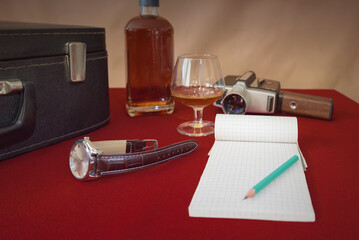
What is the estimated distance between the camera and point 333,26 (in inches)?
57.6

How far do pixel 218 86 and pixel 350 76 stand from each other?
39.2 inches

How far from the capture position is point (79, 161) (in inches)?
22.8

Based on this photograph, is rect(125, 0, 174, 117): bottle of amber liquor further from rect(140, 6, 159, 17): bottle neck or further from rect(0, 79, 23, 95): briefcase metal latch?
rect(0, 79, 23, 95): briefcase metal latch

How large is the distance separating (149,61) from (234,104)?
9.4 inches

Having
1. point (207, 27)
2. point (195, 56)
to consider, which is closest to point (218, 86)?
A: point (195, 56)

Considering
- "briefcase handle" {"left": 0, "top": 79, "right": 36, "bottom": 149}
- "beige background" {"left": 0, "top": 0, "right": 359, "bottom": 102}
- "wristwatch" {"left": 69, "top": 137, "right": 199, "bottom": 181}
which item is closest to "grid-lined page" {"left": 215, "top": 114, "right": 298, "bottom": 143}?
"wristwatch" {"left": 69, "top": 137, "right": 199, "bottom": 181}

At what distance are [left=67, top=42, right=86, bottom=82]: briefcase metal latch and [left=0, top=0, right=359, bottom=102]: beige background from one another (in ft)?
2.55

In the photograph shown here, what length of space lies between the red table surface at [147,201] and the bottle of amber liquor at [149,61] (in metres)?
0.19

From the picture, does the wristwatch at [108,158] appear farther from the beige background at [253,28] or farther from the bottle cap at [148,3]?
the beige background at [253,28]

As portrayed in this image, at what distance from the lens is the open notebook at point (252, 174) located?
46cm

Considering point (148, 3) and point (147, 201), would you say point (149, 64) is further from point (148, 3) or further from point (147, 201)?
point (147, 201)

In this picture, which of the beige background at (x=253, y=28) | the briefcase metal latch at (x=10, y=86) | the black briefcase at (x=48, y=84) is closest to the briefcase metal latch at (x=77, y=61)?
the black briefcase at (x=48, y=84)

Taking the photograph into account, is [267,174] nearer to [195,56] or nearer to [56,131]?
[195,56]

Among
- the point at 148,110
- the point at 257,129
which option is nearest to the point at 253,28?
the point at 148,110
